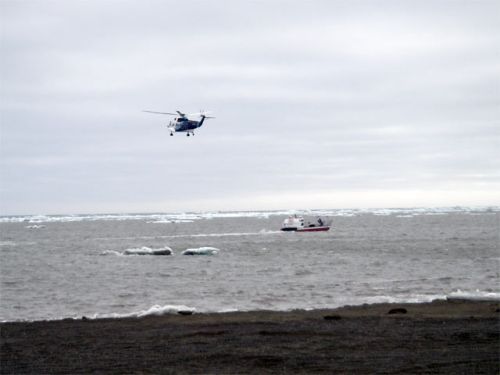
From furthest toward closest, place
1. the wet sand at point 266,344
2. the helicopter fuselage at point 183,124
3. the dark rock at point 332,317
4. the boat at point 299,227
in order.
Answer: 1. the boat at point 299,227
2. the helicopter fuselage at point 183,124
3. the dark rock at point 332,317
4. the wet sand at point 266,344

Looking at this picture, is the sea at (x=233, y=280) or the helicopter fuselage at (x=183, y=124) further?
the helicopter fuselage at (x=183, y=124)

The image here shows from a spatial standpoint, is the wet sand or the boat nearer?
the wet sand

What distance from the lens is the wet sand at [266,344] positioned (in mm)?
10391

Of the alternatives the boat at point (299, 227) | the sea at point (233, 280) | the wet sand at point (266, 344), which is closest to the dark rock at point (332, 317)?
the wet sand at point (266, 344)

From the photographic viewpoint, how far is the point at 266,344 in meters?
12.3

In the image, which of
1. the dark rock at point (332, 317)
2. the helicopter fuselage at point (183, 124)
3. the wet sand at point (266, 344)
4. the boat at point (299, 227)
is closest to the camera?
the wet sand at point (266, 344)

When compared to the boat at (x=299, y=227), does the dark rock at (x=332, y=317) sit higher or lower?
lower

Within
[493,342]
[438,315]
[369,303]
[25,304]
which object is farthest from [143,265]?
[493,342]

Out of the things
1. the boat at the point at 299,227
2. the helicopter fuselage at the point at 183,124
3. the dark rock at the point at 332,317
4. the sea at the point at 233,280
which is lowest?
the sea at the point at 233,280

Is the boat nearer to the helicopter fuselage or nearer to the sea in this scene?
the sea

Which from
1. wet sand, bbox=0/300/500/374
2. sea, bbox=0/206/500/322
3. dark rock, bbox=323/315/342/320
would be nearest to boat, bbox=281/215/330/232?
sea, bbox=0/206/500/322

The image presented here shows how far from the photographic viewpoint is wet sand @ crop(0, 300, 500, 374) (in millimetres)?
10391

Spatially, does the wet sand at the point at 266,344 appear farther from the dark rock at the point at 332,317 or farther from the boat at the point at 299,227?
the boat at the point at 299,227

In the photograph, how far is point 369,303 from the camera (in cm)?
2003
